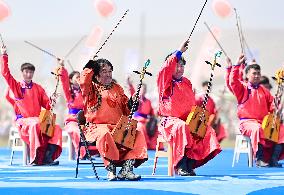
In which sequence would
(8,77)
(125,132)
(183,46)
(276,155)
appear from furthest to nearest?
(276,155) → (8,77) → (183,46) → (125,132)

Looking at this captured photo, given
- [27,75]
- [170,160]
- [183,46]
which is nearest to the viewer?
[183,46]

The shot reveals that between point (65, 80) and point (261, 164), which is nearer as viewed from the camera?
point (261, 164)

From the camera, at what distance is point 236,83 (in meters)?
8.96

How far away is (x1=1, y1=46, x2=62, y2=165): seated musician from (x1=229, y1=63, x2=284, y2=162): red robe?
229 cm

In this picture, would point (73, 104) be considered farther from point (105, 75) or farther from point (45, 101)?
point (105, 75)

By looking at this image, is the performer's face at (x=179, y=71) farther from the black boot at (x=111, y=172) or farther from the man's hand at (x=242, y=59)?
the black boot at (x=111, y=172)

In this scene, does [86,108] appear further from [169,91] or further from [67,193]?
[67,193]

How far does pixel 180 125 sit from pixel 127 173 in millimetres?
1058

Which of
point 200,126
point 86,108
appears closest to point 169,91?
point 200,126

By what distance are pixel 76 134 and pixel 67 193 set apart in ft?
17.9

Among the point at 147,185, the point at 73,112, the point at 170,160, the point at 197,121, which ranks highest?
the point at 73,112

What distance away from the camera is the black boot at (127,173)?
641 centimetres

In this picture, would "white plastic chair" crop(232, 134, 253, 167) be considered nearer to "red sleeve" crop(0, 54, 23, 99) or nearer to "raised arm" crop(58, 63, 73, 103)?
"raised arm" crop(58, 63, 73, 103)

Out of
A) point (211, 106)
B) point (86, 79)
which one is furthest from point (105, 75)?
point (211, 106)
